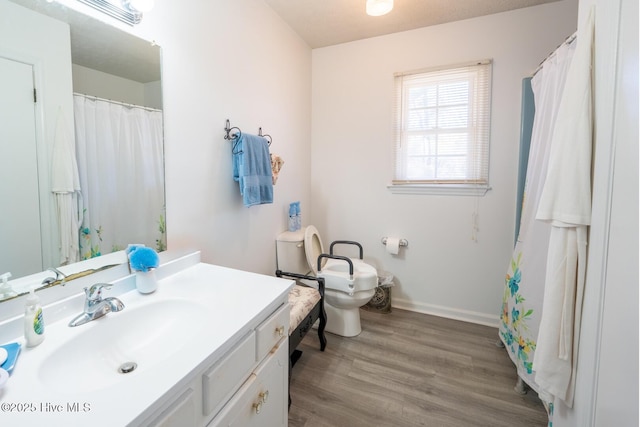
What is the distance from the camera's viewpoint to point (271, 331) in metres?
1.07

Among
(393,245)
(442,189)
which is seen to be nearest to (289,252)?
(393,245)

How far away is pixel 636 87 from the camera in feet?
2.50

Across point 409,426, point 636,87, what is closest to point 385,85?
point 636,87

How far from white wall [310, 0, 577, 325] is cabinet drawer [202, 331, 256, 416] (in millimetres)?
1959

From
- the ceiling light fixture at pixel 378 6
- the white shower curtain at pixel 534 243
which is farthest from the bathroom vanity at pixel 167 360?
the ceiling light fixture at pixel 378 6

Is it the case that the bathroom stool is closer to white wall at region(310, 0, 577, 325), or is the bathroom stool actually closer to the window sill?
white wall at region(310, 0, 577, 325)

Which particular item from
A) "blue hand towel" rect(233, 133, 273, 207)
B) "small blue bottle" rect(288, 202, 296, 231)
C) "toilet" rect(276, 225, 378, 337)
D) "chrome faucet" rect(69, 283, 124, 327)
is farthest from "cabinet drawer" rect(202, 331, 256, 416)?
"small blue bottle" rect(288, 202, 296, 231)

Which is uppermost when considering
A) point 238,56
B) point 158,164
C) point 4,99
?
point 238,56

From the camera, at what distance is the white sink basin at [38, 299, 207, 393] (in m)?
0.76

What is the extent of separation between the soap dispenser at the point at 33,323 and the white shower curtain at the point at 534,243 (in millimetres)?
2033

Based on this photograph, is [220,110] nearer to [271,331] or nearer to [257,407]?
[271,331]

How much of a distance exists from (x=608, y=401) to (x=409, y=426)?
899mm

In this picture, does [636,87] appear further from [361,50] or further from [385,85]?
[361,50]

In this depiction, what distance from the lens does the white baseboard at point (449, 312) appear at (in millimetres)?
2428
